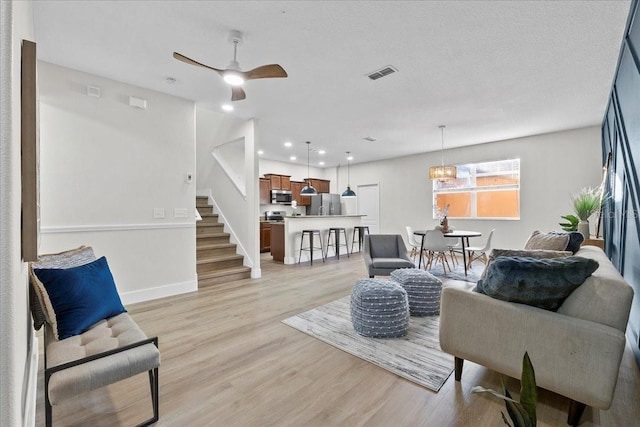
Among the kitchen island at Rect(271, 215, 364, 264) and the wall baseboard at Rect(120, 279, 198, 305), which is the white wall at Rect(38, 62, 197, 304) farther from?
the kitchen island at Rect(271, 215, 364, 264)

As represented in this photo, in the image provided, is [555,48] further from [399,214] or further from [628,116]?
[399,214]

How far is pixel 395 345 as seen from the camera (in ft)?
8.53

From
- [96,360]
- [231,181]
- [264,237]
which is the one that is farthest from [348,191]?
[96,360]

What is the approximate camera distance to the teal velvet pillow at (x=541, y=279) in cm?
166

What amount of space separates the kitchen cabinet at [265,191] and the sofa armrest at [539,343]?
7364 millimetres

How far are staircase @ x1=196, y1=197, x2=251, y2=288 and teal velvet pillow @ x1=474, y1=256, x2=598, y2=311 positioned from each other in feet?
13.4

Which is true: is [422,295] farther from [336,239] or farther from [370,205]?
[370,205]

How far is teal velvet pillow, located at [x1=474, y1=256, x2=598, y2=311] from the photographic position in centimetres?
166

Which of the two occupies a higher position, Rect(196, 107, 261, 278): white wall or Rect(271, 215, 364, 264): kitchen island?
Rect(196, 107, 261, 278): white wall

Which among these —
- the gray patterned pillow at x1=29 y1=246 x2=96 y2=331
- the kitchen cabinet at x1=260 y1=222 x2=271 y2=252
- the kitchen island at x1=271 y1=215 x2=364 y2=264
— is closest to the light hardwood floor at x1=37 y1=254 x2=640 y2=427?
the gray patterned pillow at x1=29 y1=246 x2=96 y2=331

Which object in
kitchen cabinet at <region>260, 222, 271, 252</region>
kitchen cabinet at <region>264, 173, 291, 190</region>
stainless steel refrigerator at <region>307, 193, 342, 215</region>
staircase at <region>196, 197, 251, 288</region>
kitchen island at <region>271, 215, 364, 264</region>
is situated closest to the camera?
staircase at <region>196, 197, 251, 288</region>

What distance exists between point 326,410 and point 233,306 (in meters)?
2.17

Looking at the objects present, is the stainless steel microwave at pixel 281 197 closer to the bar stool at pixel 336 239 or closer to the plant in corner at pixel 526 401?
the bar stool at pixel 336 239

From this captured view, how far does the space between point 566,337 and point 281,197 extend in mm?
8143
